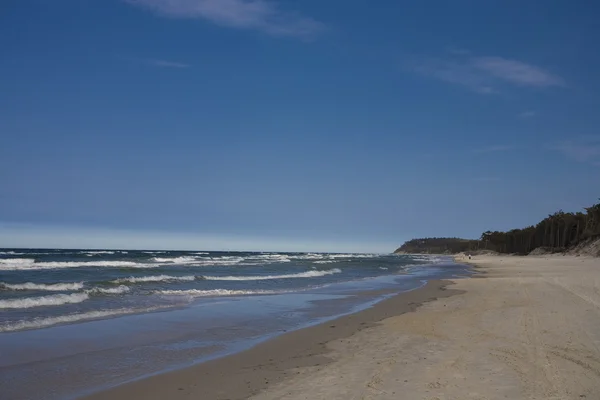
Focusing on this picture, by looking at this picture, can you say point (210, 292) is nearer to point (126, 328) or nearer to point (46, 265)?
point (126, 328)

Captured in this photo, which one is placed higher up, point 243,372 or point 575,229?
point 575,229

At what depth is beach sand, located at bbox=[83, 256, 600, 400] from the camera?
6406 mm

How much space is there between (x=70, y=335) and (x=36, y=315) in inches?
145

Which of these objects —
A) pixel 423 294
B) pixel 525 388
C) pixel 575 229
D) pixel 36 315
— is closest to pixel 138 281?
pixel 36 315

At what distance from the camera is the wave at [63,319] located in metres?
12.1

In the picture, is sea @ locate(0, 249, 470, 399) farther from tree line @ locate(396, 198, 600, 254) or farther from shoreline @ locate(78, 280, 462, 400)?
tree line @ locate(396, 198, 600, 254)

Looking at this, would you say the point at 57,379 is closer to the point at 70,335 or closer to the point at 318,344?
the point at 70,335

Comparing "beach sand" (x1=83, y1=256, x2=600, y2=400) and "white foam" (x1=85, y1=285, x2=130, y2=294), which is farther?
"white foam" (x1=85, y1=285, x2=130, y2=294)

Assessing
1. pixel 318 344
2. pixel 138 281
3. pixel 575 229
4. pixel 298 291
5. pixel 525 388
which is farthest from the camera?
pixel 575 229

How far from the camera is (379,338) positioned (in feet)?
35.0

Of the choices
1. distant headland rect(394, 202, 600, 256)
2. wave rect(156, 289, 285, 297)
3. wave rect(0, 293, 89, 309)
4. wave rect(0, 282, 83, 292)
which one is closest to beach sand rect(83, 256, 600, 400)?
wave rect(156, 289, 285, 297)

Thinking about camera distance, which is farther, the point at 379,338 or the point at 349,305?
the point at 349,305

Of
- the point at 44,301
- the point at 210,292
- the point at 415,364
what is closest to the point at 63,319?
the point at 44,301

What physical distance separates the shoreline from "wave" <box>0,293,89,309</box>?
31.5 feet
